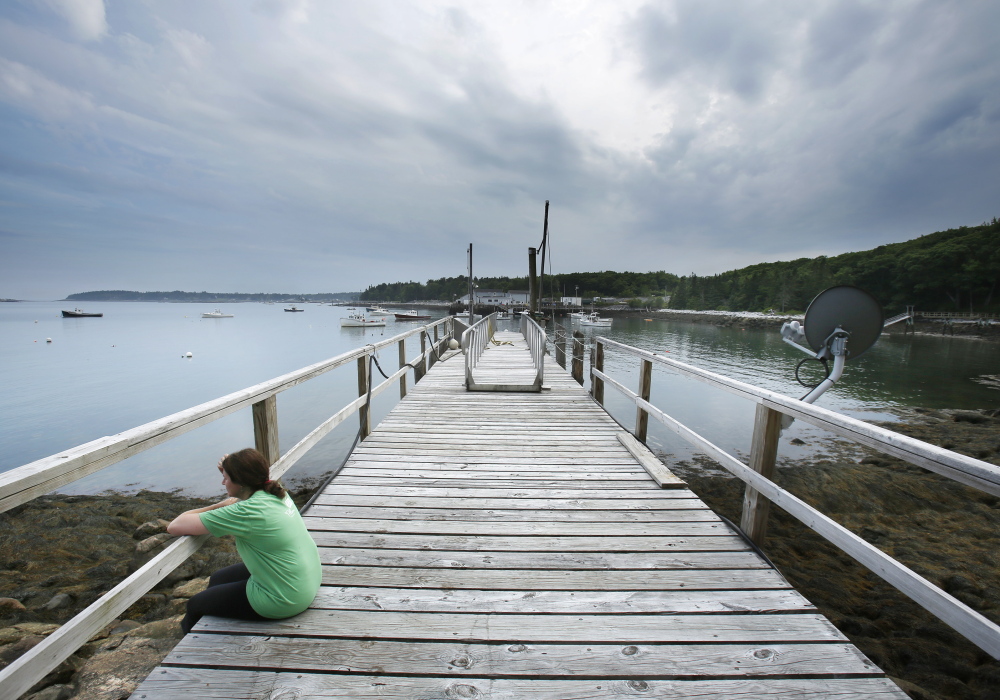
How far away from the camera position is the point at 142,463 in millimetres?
10773

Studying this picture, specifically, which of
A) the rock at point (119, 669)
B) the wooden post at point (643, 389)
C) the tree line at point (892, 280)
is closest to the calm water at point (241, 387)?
the wooden post at point (643, 389)

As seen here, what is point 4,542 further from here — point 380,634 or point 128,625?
point 380,634

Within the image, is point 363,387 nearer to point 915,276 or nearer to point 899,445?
point 899,445

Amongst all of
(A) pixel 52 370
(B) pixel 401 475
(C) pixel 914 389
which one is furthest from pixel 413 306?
(B) pixel 401 475

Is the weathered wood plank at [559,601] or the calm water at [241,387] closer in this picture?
the weathered wood plank at [559,601]

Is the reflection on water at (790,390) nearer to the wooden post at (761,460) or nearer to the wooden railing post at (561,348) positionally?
the wooden railing post at (561,348)

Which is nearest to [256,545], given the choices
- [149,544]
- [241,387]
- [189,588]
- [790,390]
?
[189,588]

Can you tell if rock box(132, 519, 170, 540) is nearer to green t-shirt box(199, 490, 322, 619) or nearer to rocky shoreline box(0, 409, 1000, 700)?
rocky shoreline box(0, 409, 1000, 700)

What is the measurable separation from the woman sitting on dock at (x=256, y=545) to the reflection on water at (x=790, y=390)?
33.8 ft

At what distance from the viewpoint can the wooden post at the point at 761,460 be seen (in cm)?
275

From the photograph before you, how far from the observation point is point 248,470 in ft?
6.48

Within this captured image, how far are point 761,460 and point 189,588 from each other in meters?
5.56

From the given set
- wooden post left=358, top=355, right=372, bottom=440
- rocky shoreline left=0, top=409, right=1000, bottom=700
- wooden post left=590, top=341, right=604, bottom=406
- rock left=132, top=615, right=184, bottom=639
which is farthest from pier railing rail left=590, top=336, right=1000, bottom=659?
rock left=132, top=615, right=184, bottom=639

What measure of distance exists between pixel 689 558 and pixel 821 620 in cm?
68
